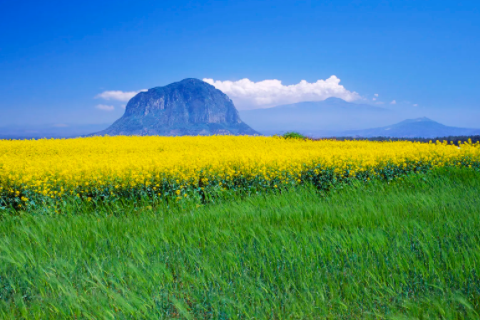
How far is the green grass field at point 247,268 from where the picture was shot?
8.56 ft

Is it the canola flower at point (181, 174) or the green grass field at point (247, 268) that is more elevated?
the canola flower at point (181, 174)

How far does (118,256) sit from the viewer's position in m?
3.66

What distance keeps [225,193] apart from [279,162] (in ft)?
5.41

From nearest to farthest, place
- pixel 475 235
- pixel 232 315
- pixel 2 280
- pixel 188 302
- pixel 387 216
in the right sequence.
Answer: pixel 232 315
pixel 188 302
pixel 2 280
pixel 475 235
pixel 387 216

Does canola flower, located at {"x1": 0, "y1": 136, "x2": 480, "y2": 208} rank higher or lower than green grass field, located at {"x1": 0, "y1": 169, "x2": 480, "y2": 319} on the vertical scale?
higher

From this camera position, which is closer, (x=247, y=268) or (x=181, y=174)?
(x=247, y=268)

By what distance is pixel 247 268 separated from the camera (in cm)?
331

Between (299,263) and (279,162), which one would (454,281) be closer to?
(299,263)

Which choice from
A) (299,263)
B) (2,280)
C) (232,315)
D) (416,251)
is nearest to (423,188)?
(416,251)

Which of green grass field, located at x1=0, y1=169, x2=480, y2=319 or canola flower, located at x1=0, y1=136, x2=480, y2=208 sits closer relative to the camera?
green grass field, located at x1=0, y1=169, x2=480, y2=319

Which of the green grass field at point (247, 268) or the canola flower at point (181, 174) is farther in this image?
the canola flower at point (181, 174)

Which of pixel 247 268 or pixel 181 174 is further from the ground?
pixel 181 174

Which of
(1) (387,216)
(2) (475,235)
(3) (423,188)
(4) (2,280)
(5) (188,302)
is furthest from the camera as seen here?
(3) (423,188)

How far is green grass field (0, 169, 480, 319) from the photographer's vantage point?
261cm
